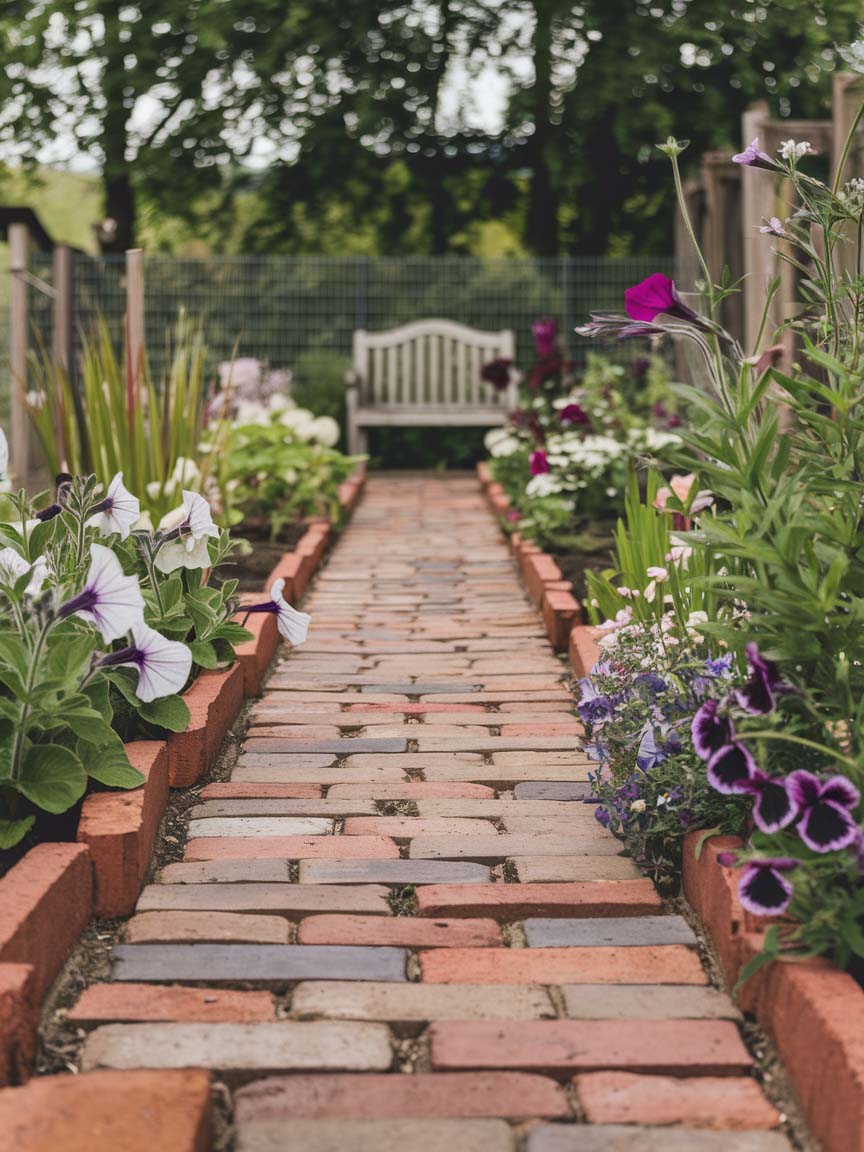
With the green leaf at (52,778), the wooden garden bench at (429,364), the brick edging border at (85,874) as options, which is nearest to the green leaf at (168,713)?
the brick edging border at (85,874)

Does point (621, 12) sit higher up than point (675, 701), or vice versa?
point (621, 12)

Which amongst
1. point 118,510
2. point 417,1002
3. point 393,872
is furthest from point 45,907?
point 118,510

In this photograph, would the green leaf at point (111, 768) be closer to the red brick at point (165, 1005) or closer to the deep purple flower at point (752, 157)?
the red brick at point (165, 1005)

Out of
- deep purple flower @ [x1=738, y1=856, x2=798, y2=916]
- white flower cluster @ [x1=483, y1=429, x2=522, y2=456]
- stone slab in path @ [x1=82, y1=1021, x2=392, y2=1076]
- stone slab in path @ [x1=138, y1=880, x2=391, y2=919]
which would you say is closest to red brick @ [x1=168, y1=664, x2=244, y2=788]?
stone slab in path @ [x1=138, y1=880, x2=391, y2=919]

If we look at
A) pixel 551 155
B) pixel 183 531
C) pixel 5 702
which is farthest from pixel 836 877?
pixel 551 155

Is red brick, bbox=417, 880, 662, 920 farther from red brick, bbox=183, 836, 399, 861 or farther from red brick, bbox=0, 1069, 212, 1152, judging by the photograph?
red brick, bbox=0, 1069, 212, 1152

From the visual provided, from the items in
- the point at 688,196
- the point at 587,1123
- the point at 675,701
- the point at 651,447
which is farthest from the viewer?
the point at 688,196

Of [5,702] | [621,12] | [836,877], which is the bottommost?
[836,877]

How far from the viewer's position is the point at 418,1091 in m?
1.62

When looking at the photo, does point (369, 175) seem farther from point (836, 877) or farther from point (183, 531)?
point (836, 877)

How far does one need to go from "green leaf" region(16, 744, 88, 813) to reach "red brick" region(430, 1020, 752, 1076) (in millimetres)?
745

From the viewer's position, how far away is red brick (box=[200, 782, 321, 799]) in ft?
9.05

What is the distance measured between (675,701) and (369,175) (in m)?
11.5

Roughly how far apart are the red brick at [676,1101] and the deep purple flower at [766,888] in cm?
22
